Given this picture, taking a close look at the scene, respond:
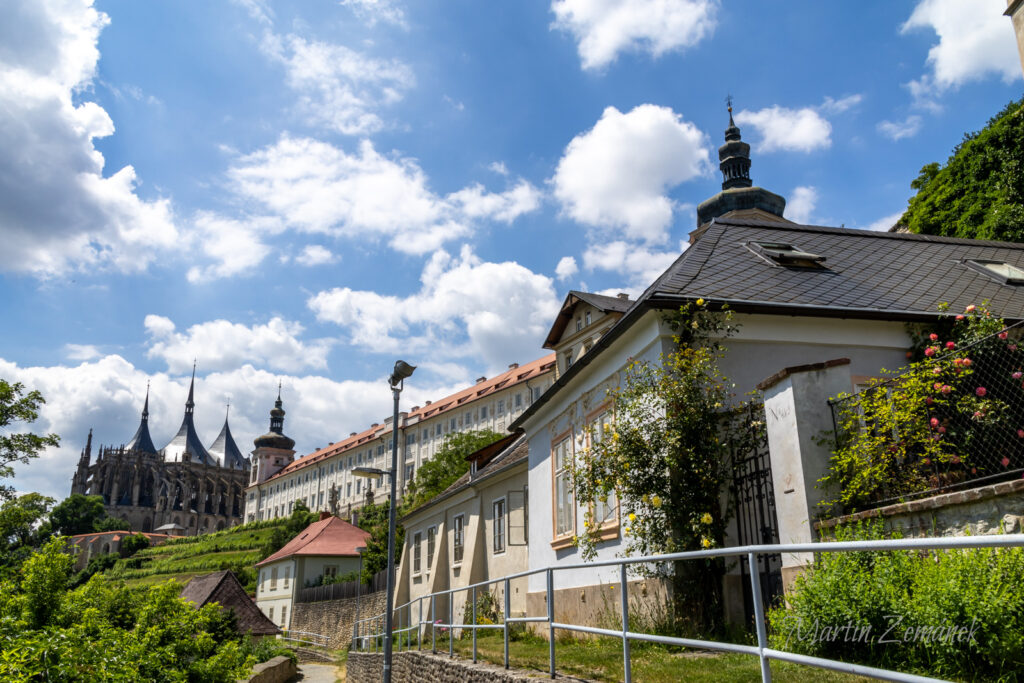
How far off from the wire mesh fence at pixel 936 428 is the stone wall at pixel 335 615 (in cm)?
2755

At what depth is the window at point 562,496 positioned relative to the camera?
15302mm

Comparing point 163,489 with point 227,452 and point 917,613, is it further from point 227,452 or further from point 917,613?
point 917,613

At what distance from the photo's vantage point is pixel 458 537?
2575 centimetres

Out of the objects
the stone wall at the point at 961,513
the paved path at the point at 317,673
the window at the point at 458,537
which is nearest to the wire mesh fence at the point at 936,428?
the stone wall at the point at 961,513

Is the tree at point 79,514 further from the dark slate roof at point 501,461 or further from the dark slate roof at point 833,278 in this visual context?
the dark slate roof at point 833,278

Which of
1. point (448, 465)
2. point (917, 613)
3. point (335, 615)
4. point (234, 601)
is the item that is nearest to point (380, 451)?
point (448, 465)

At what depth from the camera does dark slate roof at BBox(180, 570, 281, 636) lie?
117 ft

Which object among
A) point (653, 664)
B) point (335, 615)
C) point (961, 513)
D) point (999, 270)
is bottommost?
point (335, 615)

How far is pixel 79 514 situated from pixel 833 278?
153516mm

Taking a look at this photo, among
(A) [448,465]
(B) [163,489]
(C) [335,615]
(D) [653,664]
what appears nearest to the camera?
(D) [653,664]

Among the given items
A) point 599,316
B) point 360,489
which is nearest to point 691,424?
point 599,316

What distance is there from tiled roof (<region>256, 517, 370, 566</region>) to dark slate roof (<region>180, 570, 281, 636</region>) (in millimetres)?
16205

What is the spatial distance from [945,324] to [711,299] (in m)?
3.76

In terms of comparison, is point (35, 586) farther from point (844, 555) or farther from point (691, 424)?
point (844, 555)
